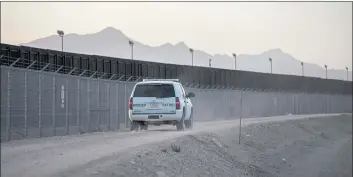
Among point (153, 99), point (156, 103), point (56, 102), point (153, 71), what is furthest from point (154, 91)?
point (153, 71)

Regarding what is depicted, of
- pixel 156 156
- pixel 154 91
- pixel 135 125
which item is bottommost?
pixel 156 156

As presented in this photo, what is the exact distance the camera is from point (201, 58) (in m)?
179

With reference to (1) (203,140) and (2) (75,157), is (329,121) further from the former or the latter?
(2) (75,157)

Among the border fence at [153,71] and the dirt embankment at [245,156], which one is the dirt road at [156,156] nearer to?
the dirt embankment at [245,156]

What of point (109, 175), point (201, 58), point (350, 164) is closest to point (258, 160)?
point (350, 164)

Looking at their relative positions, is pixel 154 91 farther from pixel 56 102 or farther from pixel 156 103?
pixel 56 102

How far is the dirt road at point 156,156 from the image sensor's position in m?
12.0

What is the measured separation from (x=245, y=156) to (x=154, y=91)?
177 inches

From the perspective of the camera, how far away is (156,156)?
49.9ft

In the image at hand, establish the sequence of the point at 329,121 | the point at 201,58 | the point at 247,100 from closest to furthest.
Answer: the point at 329,121
the point at 247,100
the point at 201,58

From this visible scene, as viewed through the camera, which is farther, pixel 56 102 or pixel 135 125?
pixel 135 125

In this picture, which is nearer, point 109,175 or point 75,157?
point 109,175

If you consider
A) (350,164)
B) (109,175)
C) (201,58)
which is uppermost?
(201,58)

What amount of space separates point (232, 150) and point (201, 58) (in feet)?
512
